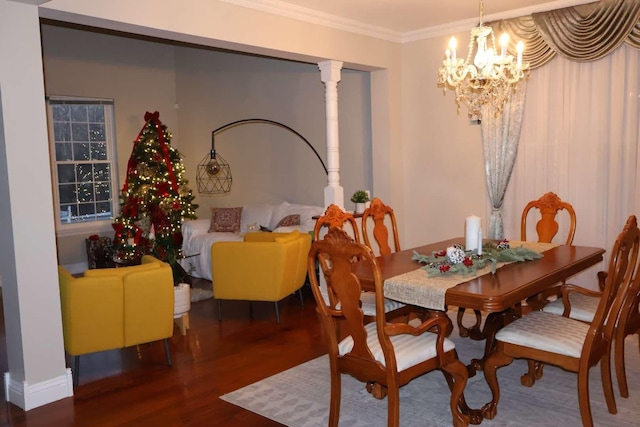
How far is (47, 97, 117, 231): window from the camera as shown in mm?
7734

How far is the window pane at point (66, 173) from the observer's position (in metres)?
7.78

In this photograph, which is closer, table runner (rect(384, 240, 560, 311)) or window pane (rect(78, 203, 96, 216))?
table runner (rect(384, 240, 560, 311))

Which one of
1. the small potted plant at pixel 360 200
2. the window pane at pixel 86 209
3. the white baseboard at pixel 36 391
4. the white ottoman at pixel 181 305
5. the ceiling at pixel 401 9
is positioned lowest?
the white baseboard at pixel 36 391

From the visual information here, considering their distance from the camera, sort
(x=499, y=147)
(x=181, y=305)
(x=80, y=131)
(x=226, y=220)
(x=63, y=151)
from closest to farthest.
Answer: (x=181, y=305) → (x=499, y=147) → (x=226, y=220) → (x=63, y=151) → (x=80, y=131)

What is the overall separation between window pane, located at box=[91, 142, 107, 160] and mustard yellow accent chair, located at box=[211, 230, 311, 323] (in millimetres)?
3895

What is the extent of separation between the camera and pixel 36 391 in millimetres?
3447

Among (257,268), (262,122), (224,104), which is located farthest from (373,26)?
(224,104)

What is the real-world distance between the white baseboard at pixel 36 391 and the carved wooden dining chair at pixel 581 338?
251 centimetres

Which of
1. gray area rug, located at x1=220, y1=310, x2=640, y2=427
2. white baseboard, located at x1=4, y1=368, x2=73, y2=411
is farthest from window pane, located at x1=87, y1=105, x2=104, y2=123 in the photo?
gray area rug, located at x1=220, y1=310, x2=640, y2=427

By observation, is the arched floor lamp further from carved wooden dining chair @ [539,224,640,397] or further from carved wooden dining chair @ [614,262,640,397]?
carved wooden dining chair @ [614,262,640,397]

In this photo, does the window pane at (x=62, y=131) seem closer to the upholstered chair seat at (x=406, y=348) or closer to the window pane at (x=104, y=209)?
the window pane at (x=104, y=209)

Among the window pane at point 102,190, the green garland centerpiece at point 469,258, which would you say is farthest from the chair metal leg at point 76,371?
the window pane at point 102,190

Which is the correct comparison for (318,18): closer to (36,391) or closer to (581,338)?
(581,338)

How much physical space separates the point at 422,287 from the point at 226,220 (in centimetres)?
488
